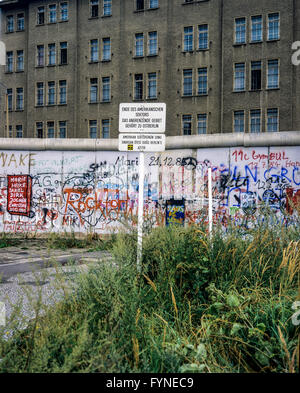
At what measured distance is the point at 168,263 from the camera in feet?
15.5

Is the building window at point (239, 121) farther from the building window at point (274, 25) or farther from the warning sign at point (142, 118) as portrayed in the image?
the warning sign at point (142, 118)

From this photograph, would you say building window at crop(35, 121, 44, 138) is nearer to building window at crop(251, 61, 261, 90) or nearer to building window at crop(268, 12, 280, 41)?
building window at crop(251, 61, 261, 90)

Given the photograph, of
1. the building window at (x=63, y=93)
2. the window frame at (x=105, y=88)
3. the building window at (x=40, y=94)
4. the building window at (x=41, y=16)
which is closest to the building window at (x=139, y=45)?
the window frame at (x=105, y=88)

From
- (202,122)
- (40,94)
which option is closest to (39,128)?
(40,94)

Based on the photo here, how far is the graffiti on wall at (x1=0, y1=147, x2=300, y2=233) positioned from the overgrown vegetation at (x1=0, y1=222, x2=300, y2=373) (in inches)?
255

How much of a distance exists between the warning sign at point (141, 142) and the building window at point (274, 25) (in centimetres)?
3275

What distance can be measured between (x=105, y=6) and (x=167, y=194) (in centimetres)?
3299

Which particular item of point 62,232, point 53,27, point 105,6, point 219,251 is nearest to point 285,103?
point 105,6

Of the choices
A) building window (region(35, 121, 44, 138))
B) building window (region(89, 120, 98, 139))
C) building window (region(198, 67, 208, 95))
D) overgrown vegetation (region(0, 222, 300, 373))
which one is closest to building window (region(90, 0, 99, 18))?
building window (region(89, 120, 98, 139))

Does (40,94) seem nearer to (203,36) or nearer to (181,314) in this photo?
(203,36)

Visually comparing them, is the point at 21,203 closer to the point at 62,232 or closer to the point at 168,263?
the point at 62,232

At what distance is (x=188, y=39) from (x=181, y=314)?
3661 cm

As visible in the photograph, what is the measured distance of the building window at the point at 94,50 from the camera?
41031 mm

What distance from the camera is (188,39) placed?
37.6 m
